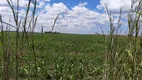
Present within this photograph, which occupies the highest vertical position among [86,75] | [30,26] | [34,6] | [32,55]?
[34,6]

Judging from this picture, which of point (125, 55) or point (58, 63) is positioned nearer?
point (125, 55)

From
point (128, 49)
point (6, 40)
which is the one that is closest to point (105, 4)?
point (128, 49)

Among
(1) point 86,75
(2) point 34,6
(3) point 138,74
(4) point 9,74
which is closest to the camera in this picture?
(2) point 34,6

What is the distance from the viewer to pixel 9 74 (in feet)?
6.52

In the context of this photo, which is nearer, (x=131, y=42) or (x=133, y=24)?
(x=133, y=24)

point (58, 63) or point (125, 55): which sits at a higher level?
point (125, 55)

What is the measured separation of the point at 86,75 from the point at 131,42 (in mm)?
4191

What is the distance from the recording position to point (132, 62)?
2.47 m

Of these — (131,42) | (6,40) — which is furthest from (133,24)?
(6,40)

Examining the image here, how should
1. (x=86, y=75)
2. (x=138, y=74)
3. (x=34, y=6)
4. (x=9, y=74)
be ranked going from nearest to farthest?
(x=34, y=6) < (x=9, y=74) < (x=138, y=74) < (x=86, y=75)

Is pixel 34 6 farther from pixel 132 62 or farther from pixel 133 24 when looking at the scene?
pixel 132 62

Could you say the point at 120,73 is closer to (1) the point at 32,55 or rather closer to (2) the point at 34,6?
(1) the point at 32,55

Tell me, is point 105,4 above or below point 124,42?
above

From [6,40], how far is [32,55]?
22 centimetres
